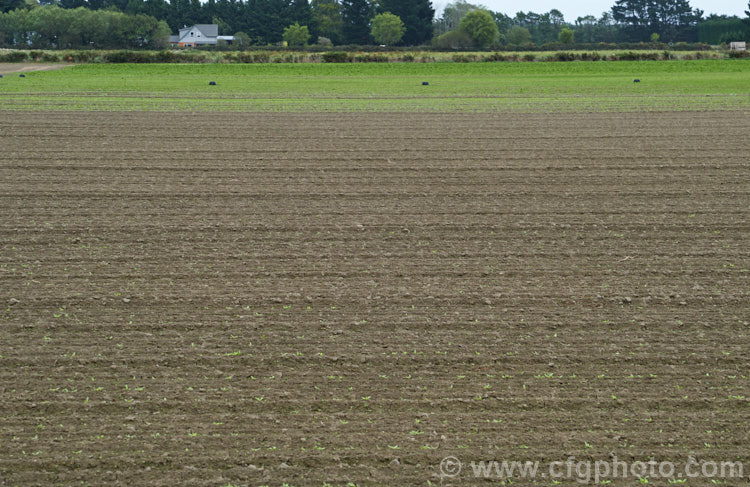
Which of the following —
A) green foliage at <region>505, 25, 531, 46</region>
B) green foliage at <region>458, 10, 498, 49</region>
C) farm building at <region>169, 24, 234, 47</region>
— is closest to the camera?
green foliage at <region>458, 10, 498, 49</region>

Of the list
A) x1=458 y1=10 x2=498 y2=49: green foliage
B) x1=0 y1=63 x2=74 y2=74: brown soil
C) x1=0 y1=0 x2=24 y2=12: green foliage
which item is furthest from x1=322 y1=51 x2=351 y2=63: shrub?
x1=0 y1=0 x2=24 y2=12: green foliage

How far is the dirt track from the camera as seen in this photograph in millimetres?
4863

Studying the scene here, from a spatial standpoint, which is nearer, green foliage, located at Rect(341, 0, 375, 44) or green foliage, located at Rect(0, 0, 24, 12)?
green foliage, located at Rect(0, 0, 24, 12)

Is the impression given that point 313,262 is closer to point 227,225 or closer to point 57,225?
point 227,225

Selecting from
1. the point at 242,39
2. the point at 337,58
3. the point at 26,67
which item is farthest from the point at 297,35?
the point at 26,67

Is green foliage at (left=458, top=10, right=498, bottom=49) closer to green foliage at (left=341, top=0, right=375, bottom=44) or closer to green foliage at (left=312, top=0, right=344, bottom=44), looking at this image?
green foliage at (left=341, top=0, right=375, bottom=44)

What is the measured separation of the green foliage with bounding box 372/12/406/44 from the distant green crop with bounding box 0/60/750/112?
55.8 m

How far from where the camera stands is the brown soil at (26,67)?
4044 cm

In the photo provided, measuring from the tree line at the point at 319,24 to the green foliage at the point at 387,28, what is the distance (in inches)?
5.3

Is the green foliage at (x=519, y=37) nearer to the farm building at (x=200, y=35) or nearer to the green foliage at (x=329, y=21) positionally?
the green foliage at (x=329, y=21)

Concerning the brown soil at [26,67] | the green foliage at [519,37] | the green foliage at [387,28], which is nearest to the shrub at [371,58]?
the brown soil at [26,67]

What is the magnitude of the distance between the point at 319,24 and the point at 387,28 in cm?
1734

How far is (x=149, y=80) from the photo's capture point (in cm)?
3316

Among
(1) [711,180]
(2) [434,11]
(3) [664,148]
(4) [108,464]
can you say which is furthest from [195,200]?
(2) [434,11]
